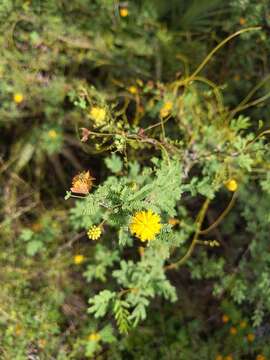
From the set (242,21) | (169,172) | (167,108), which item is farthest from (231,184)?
(242,21)

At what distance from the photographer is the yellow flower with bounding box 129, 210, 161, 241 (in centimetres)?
137

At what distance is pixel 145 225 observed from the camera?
1374mm

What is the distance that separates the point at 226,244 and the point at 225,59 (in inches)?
39.4

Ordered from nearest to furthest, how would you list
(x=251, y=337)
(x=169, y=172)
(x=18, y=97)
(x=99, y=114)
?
(x=169, y=172), (x=99, y=114), (x=251, y=337), (x=18, y=97)

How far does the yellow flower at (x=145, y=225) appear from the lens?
137cm

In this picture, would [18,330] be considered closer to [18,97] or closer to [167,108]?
[18,97]

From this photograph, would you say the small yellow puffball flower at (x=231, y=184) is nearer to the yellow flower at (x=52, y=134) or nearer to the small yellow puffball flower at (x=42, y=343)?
the yellow flower at (x=52, y=134)

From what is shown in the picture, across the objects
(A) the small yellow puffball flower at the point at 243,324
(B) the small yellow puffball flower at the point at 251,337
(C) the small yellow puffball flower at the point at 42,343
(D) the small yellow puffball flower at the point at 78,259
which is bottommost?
(B) the small yellow puffball flower at the point at 251,337

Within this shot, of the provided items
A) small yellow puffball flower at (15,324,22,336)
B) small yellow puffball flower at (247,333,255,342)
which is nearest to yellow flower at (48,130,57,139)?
small yellow puffball flower at (15,324,22,336)

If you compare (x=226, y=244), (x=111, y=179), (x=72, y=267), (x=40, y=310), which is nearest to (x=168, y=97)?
(x=111, y=179)

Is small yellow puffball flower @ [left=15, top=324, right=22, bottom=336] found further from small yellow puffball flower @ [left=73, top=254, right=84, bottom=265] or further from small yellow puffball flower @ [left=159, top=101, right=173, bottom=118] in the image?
small yellow puffball flower @ [left=159, top=101, right=173, bottom=118]

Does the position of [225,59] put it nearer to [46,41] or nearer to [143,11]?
[143,11]

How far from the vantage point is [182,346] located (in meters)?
2.20

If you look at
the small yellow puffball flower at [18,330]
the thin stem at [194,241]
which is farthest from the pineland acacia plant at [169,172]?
the small yellow puffball flower at [18,330]
